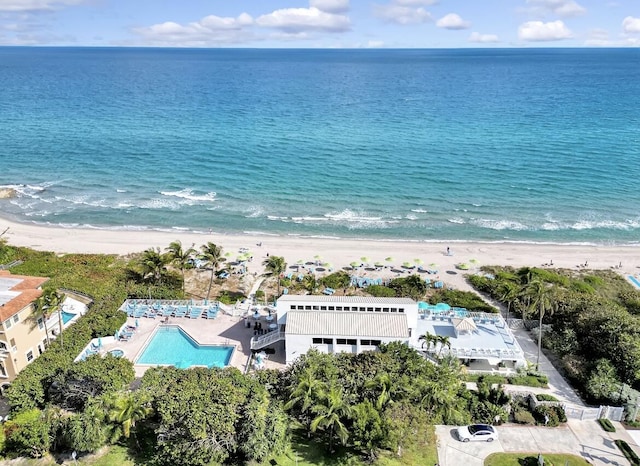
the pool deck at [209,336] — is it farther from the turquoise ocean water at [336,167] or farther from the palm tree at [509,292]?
the turquoise ocean water at [336,167]

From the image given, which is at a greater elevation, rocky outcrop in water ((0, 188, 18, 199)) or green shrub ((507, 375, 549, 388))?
rocky outcrop in water ((0, 188, 18, 199))

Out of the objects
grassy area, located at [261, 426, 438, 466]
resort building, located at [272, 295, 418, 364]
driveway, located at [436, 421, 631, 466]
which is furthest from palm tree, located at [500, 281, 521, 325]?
grassy area, located at [261, 426, 438, 466]

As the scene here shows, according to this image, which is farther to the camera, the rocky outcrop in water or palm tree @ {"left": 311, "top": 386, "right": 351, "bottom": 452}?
the rocky outcrop in water

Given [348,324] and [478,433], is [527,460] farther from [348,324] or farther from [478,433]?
[348,324]

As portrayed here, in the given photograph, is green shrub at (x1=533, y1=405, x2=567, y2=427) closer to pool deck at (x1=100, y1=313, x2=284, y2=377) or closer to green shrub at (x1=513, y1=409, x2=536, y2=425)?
green shrub at (x1=513, y1=409, x2=536, y2=425)

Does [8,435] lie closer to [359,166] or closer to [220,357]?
[220,357]

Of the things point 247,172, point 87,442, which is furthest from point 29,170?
point 87,442
